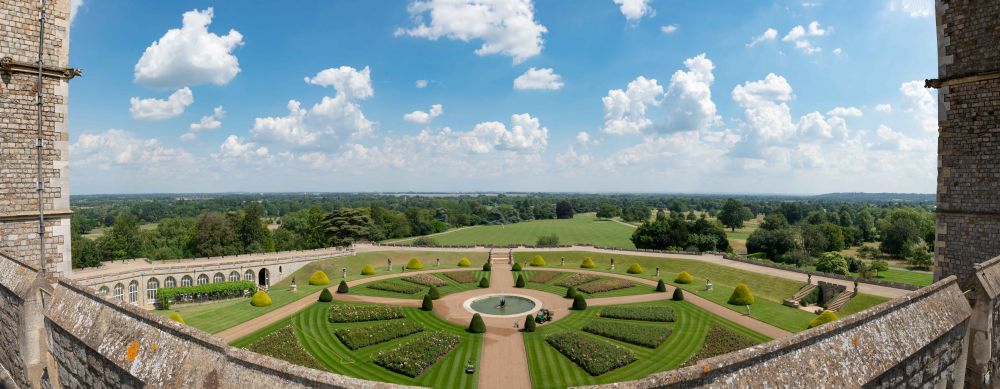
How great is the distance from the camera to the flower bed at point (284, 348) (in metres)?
21.8

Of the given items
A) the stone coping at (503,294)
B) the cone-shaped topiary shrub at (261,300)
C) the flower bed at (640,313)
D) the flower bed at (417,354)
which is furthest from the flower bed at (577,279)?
the cone-shaped topiary shrub at (261,300)

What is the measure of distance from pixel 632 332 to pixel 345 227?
56.0 metres

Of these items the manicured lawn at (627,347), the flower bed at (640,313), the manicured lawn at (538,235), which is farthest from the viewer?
the manicured lawn at (538,235)

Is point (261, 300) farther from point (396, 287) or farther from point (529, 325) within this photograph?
point (529, 325)

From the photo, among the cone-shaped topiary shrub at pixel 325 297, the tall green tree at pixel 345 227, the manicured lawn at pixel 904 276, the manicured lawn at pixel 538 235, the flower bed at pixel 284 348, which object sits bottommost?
the manicured lawn at pixel 904 276

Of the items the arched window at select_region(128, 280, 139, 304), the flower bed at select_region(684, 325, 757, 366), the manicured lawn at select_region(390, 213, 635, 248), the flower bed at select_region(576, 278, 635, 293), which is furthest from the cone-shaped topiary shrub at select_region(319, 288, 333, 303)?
the manicured lawn at select_region(390, 213, 635, 248)

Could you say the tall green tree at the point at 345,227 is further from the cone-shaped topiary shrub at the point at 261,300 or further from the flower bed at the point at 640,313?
the flower bed at the point at 640,313

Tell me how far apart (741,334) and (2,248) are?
3096 centimetres

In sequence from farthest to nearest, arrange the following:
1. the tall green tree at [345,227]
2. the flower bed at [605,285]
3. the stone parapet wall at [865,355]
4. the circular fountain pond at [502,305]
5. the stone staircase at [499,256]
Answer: the tall green tree at [345,227]
the stone staircase at [499,256]
the flower bed at [605,285]
the circular fountain pond at [502,305]
the stone parapet wall at [865,355]

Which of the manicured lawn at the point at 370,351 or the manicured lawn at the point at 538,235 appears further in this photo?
the manicured lawn at the point at 538,235

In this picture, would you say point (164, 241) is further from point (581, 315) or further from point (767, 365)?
point (767, 365)

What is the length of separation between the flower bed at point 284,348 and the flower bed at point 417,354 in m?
3.14

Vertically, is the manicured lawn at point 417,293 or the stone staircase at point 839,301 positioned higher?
the stone staircase at point 839,301

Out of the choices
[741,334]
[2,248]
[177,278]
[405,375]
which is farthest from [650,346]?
[177,278]
